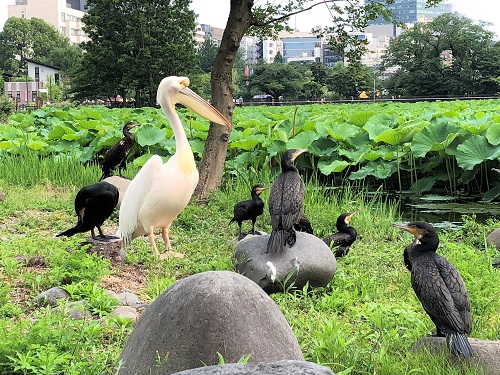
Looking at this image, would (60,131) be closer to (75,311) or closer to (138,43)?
(75,311)

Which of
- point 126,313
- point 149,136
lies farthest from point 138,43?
point 126,313

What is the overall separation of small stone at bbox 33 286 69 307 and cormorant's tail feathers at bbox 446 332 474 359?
2004mm

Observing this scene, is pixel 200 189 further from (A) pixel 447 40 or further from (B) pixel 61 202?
(A) pixel 447 40

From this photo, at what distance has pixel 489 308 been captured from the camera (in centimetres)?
346

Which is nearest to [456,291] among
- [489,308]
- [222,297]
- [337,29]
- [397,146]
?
[489,308]

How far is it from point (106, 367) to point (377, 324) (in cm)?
137

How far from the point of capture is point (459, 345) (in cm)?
261

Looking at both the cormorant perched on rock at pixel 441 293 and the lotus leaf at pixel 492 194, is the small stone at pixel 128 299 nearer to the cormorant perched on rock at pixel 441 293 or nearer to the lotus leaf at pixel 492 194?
the cormorant perched on rock at pixel 441 293

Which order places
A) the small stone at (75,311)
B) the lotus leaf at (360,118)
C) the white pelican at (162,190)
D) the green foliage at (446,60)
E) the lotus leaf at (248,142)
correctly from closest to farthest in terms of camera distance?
the small stone at (75,311), the white pelican at (162,190), the lotus leaf at (248,142), the lotus leaf at (360,118), the green foliage at (446,60)

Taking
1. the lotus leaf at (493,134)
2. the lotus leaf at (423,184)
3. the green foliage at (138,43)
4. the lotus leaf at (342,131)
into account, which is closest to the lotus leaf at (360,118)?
the lotus leaf at (342,131)

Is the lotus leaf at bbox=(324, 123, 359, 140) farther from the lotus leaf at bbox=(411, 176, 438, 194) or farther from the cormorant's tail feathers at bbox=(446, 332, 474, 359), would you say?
the cormorant's tail feathers at bbox=(446, 332, 474, 359)

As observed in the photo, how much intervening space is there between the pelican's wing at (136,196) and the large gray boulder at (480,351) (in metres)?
2.44

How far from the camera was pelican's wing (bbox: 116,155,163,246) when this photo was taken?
4602 millimetres

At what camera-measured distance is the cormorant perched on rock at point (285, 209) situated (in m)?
4.02
